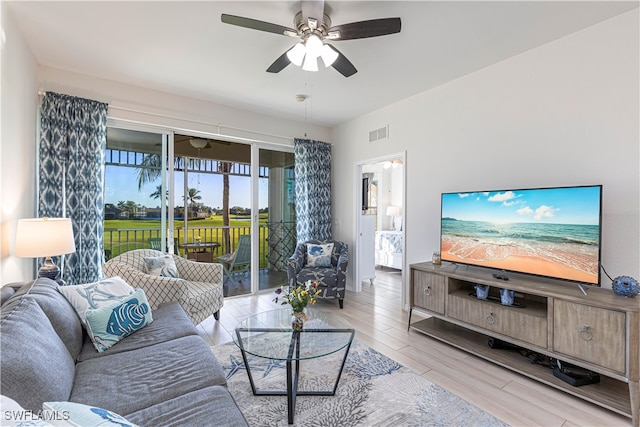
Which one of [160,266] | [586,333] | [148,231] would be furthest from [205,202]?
[586,333]

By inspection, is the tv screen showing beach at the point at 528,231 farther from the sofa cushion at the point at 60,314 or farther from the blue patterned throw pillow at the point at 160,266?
the sofa cushion at the point at 60,314

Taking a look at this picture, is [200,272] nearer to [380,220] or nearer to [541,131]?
[541,131]

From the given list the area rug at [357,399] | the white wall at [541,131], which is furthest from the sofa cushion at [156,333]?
the white wall at [541,131]

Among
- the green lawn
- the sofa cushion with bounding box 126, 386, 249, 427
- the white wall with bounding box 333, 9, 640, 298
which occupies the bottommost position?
the sofa cushion with bounding box 126, 386, 249, 427

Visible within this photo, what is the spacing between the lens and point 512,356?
7.97ft

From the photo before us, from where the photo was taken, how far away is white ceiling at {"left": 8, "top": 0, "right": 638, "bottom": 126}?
6.96ft

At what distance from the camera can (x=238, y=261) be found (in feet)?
14.7

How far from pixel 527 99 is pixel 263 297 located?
156 inches

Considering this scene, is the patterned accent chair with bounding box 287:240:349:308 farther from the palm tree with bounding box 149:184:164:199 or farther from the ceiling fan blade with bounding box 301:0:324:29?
the ceiling fan blade with bounding box 301:0:324:29

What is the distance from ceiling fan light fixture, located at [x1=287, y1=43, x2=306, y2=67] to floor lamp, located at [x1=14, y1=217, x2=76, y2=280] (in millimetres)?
2252

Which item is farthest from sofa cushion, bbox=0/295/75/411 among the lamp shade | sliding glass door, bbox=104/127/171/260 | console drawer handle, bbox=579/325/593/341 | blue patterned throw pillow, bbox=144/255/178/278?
console drawer handle, bbox=579/325/593/341

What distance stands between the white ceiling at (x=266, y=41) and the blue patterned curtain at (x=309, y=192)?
124cm

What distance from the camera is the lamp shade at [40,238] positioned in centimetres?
217

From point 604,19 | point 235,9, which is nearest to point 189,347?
point 235,9
